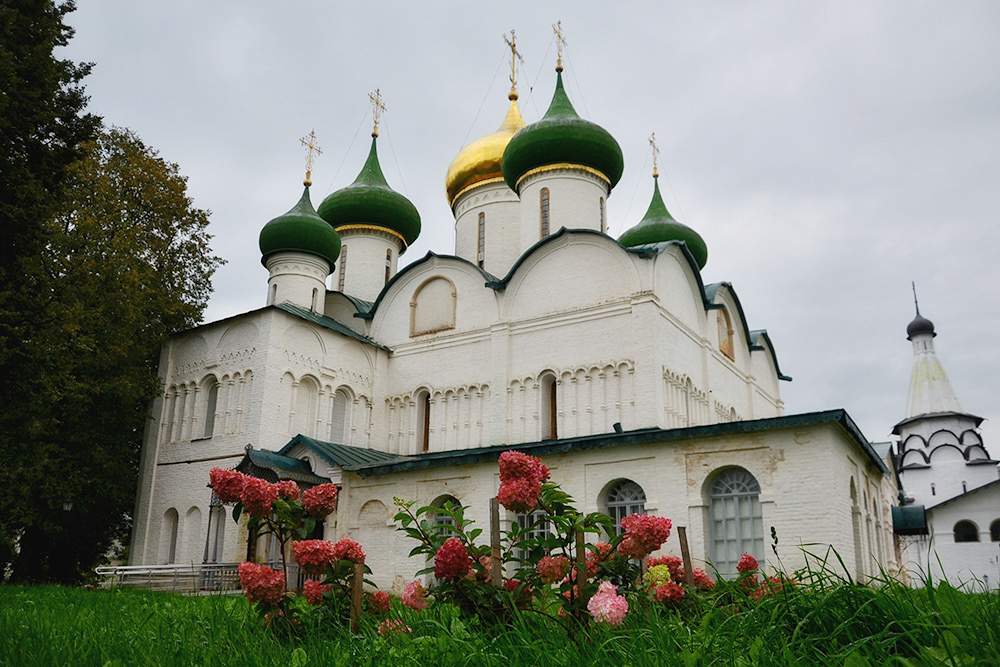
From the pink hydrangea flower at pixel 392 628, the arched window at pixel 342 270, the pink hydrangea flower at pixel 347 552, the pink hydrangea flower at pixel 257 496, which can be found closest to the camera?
the pink hydrangea flower at pixel 392 628

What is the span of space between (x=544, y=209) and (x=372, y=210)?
5809mm

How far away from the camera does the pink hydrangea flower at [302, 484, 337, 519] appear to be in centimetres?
457

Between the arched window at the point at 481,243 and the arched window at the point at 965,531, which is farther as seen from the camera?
the arched window at the point at 965,531

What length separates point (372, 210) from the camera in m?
21.3

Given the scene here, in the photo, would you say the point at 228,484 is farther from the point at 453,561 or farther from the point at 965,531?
the point at 965,531

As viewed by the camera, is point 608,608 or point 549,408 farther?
point 549,408

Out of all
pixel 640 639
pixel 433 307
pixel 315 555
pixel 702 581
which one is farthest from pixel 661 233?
pixel 640 639

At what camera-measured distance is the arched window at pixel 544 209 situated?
1745 centimetres

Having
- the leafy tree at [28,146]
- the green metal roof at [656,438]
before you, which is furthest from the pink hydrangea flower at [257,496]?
the green metal roof at [656,438]

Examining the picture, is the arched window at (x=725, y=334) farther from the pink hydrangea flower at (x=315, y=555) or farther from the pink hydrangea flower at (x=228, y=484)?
the pink hydrangea flower at (x=228, y=484)

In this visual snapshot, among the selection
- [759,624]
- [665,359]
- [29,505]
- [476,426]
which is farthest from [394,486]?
[759,624]

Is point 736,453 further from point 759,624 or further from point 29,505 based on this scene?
point 29,505

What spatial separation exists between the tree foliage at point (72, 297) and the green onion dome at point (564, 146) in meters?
7.15

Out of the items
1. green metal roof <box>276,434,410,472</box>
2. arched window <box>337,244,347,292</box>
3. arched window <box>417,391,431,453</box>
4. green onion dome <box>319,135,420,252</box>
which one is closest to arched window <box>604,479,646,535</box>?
green metal roof <box>276,434,410,472</box>
